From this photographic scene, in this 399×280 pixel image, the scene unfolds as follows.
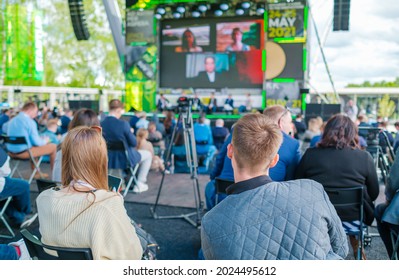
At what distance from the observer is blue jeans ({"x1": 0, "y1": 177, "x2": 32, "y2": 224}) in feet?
11.7

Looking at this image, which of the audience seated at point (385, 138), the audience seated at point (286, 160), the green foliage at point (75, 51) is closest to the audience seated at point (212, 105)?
the audience seated at point (385, 138)

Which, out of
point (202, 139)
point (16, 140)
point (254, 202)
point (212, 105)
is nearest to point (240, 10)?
point (212, 105)

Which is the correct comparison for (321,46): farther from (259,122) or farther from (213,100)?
(259,122)

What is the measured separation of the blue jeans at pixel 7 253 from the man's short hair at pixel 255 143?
3.55 ft

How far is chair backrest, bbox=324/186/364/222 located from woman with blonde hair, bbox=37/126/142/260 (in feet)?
4.76

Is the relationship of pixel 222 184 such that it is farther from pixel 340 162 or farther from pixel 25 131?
pixel 25 131

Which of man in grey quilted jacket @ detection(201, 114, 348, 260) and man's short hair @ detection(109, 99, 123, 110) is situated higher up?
man's short hair @ detection(109, 99, 123, 110)

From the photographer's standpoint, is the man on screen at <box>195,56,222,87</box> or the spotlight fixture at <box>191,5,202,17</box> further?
the man on screen at <box>195,56,222,87</box>

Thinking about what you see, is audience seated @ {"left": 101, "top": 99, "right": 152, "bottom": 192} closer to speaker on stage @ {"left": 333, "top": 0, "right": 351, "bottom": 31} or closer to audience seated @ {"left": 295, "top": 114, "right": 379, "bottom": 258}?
audience seated @ {"left": 295, "top": 114, "right": 379, "bottom": 258}

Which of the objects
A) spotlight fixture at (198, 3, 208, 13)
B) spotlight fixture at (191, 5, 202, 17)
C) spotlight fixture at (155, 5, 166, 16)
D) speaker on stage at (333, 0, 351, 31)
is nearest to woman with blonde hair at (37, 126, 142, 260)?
speaker on stage at (333, 0, 351, 31)

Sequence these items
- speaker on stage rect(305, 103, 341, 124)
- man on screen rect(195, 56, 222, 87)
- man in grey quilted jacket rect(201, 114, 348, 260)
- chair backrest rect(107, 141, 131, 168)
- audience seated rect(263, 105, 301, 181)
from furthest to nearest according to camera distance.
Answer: man on screen rect(195, 56, 222, 87)
speaker on stage rect(305, 103, 341, 124)
chair backrest rect(107, 141, 131, 168)
audience seated rect(263, 105, 301, 181)
man in grey quilted jacket rect(201, 114, 348, 260)

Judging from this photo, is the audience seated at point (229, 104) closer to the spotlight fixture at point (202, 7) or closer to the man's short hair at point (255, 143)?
the spotlight fixture at point (202, 7)

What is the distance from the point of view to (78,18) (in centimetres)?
1188
